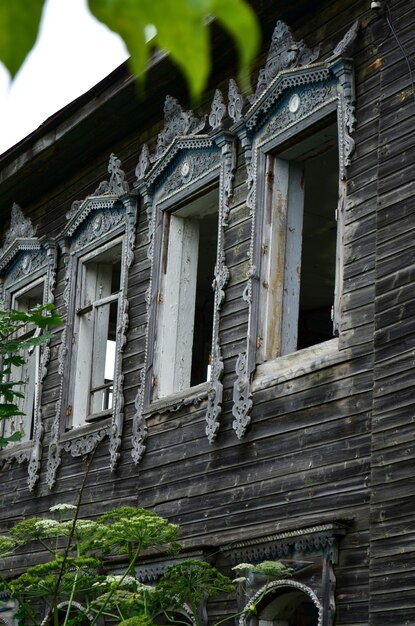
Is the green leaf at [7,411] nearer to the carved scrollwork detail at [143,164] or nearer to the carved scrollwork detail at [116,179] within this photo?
the carved scrollwork detail at [143,164]

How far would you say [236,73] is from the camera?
10227mm

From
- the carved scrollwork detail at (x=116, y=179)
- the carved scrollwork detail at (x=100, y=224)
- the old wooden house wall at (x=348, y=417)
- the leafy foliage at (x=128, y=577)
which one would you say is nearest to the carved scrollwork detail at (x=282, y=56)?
the old wooden house wall at (x=348, y=417)

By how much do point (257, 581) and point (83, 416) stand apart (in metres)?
4.06

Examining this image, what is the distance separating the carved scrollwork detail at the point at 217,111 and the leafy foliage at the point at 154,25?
29.8ft

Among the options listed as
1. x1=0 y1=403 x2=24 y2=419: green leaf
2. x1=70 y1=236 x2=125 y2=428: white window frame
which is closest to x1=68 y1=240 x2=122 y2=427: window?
x1=70 y1=236 x2=125 y2=428: white window frame

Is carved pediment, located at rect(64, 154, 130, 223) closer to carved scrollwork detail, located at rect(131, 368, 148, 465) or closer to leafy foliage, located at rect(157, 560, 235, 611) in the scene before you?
carved scrollwork detail, located at rect(131, 368, 148, 465)

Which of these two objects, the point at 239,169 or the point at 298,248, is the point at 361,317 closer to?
the point at 298,248

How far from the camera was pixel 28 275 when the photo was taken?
13539 mm

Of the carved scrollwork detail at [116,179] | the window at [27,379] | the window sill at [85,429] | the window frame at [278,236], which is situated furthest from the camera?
the window at [27,379]

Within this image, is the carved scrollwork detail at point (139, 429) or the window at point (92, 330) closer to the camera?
the carved scrollwork detail at point (139, 429)

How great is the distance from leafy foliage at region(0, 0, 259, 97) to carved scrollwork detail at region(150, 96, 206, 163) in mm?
9473

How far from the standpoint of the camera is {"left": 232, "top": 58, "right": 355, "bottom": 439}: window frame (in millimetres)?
8211

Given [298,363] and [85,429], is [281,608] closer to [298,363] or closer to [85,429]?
[298,363]

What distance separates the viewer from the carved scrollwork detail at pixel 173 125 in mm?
10484
